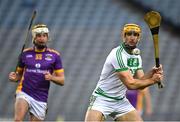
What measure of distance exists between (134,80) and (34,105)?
207 cm

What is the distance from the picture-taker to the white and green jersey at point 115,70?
7.14m

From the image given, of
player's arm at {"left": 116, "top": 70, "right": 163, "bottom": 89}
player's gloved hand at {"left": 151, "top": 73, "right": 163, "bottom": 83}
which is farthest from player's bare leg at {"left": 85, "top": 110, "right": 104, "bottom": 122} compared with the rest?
player's gloved hand at {"left": 151, "top": 73, "right": 163, "bottom": 83}

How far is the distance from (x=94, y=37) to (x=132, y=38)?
9.39 m

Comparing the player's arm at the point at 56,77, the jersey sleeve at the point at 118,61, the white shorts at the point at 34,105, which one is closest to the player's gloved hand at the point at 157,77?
the jersey sleeve at the point at 118,61

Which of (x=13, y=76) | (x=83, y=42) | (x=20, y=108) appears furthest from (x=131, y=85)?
(x=83, y=42)

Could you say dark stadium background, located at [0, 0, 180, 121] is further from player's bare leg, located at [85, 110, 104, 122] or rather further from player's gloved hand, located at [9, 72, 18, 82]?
player's bare leg, located at [85, 110, 104, 122]

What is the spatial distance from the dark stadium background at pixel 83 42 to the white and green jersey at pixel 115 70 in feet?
21.5

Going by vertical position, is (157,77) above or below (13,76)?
above

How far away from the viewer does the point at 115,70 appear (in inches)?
282

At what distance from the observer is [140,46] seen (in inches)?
621

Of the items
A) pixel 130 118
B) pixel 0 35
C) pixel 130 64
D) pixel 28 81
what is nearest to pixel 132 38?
pixel 130 64

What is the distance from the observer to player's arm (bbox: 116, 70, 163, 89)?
21.9 feet

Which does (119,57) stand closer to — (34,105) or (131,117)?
(131,117)

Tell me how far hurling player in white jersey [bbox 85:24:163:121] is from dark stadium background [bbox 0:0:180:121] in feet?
21.3
